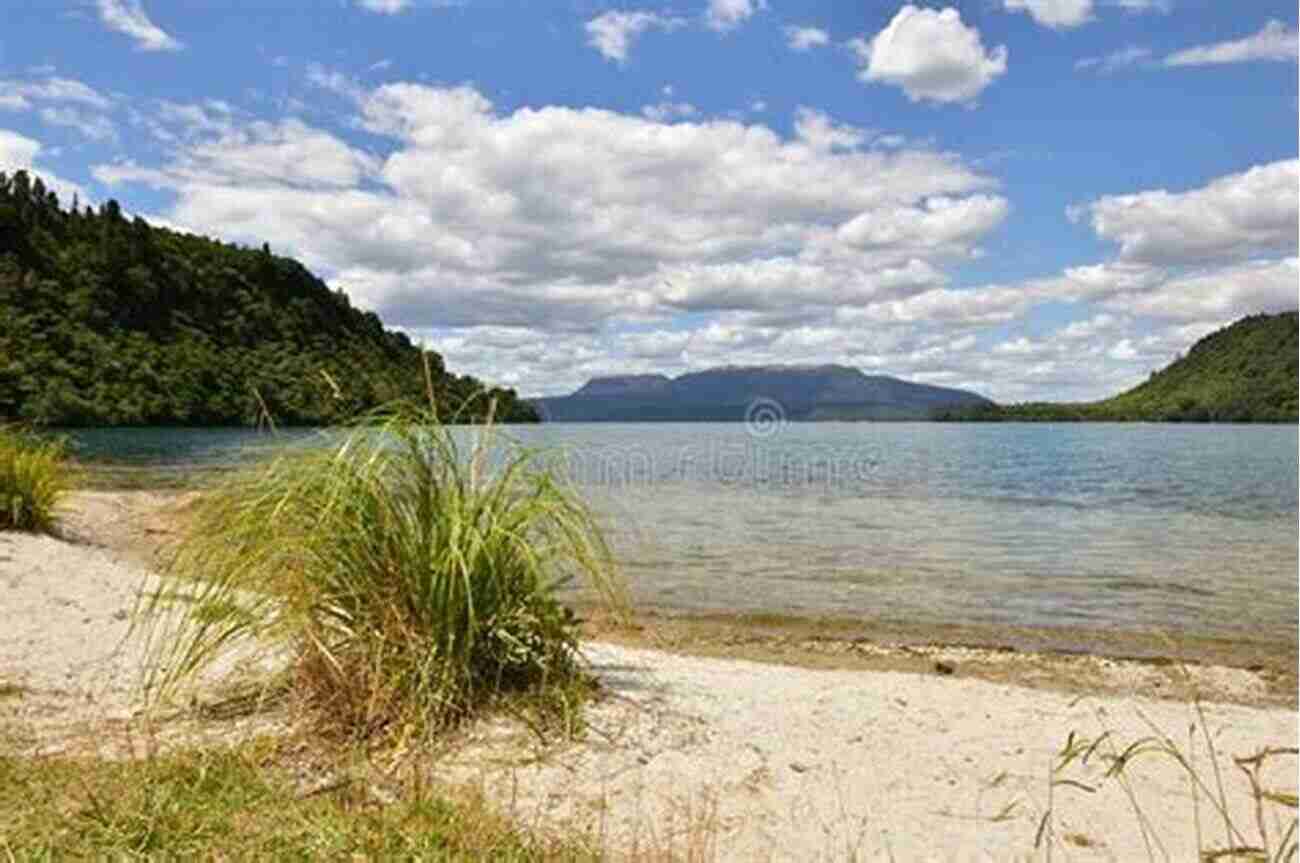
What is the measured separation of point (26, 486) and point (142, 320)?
5007 inches

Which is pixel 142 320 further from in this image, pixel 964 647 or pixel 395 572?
pixel 395 572

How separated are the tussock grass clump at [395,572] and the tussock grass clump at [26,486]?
1021cm

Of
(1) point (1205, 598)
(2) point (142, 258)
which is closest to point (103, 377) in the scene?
(2) point (142, 258)

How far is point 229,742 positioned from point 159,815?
1.71m

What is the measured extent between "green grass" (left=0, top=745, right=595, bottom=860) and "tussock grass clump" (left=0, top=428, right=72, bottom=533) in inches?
450

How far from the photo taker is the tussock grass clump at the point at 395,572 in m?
6.23

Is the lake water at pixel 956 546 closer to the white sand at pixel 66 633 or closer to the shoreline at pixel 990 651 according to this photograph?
the shoreline at pixel 990 651

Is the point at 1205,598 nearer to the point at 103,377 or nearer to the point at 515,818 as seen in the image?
the point at 515,818

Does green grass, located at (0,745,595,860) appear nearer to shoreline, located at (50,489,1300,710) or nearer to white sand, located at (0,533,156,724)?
white sand, located at (0,533,156,724)

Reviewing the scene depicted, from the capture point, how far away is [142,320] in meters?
131

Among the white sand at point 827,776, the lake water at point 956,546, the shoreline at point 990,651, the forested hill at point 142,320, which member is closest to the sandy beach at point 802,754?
the white sand at point 827,776

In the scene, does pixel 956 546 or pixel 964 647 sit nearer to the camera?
pixel 964 647

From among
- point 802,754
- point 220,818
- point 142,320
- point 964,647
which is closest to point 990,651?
point 964,647

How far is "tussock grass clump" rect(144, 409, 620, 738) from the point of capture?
6234mm
